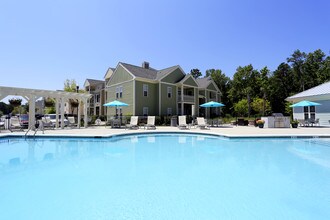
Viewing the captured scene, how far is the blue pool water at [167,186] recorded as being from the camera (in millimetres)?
3492

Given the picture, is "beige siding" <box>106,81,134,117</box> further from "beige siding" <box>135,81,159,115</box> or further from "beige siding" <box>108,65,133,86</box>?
"beige siding" <box>135,81,159,115</box>

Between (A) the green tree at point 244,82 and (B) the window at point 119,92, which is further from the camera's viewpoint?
(A) the green tree at point 244,82

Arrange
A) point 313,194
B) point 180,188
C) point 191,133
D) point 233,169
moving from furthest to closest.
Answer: point 191,133, point 233,169, point 180,188, point 313,194

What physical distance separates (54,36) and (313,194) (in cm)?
1928

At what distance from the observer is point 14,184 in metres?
5.00

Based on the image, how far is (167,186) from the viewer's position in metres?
4.73

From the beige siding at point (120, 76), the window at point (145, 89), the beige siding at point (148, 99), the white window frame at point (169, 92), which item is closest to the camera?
the beige siding at point (148, 99)

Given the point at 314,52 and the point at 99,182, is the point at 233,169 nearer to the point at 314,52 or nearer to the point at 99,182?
the point at 99,182

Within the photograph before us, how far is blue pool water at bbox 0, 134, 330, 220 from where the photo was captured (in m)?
3.49

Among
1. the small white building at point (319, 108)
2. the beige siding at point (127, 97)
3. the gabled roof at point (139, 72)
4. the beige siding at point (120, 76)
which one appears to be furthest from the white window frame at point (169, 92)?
the small white building at point (319, 108)

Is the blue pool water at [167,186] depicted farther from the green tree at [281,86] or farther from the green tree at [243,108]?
the green tree at [281,86]

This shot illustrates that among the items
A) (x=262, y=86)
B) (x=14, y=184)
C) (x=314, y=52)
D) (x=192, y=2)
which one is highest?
(x=314, y=52)

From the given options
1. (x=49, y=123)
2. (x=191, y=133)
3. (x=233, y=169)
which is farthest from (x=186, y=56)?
(x=233, y=169)

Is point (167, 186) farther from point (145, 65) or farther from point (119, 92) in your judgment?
point (145, 65)
